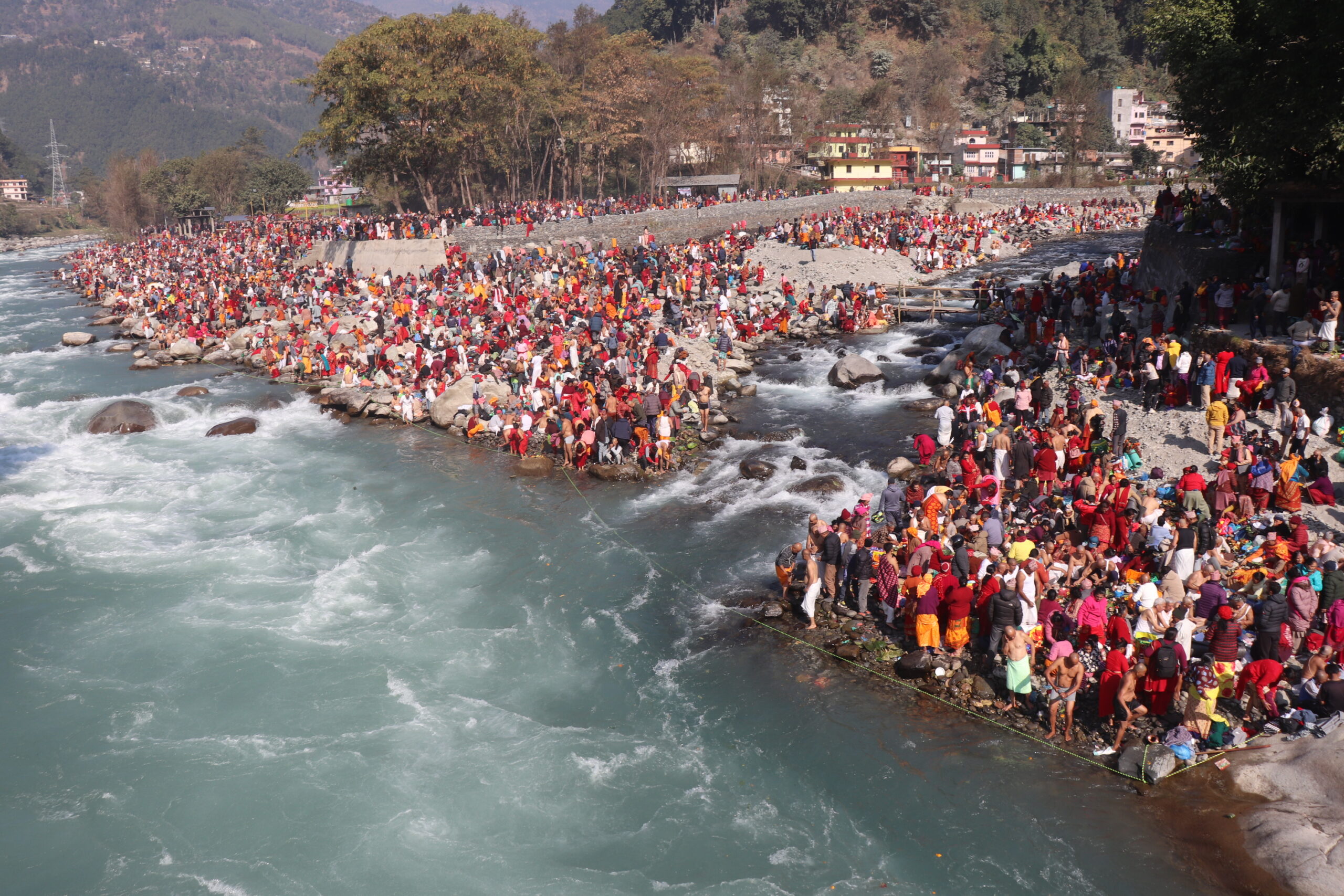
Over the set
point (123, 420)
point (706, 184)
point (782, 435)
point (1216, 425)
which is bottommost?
point (782, 435)

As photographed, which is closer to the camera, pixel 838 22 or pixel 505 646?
pixel 505 646

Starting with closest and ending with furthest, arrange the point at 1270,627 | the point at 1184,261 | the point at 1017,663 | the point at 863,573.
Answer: the point at 1270,627, the point at 1017,663, the point at 863,573, the point at 1184,261

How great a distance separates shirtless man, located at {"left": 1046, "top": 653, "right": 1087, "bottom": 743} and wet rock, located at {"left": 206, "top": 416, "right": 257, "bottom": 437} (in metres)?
22.2

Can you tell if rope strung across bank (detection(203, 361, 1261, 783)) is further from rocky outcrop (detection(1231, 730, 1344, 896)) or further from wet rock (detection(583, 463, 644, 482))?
wet rock (detection(583, 463, 644, 482))

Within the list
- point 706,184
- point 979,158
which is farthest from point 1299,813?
point 979,158

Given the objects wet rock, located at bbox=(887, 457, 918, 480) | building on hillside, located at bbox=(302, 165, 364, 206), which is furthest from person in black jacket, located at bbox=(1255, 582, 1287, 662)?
building on hillside, located at bbox=(302, 165, 364, 206)

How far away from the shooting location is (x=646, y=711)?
12.6m

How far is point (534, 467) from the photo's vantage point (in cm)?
2155

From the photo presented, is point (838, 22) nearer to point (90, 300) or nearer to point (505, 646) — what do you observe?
point (90, 300)

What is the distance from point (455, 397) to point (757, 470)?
32.4 feet

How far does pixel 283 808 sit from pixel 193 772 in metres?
1.59

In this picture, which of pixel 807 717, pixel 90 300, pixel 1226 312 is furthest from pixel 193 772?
pixel 90 300

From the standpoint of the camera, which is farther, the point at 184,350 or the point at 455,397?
the point at 184,350

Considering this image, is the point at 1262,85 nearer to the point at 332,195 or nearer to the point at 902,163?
the point at 902,163
